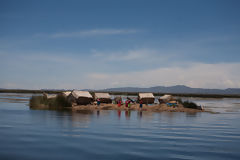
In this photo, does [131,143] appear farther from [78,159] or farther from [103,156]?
[78,159]

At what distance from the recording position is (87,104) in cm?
4528

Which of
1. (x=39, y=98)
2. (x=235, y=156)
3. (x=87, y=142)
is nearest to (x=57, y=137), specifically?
(x=87, y=142)

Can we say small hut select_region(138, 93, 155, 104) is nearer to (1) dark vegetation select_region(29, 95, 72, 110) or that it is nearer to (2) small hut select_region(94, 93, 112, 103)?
(2) small hut select_region(94, 93, 112, 103)

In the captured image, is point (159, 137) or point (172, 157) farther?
point (159, 137)

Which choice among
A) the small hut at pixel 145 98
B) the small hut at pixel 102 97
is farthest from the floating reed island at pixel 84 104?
the small hut at pixel 145 98

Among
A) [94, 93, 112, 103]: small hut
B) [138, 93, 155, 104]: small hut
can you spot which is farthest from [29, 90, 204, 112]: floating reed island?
[138, 93, 155, 104]: small hut

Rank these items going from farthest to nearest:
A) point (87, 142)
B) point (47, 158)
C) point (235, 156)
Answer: point (87, 142) < point (235, 156) < point (47, 158)

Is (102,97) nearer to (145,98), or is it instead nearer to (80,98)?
(80,98)

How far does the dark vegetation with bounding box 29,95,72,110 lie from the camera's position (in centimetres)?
3895

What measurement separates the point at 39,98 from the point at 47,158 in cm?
3283

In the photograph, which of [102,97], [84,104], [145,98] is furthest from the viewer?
[145,98]

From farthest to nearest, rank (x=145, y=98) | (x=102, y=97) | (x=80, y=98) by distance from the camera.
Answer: (x=145, y=98), (x=102, y=97), (x=80, y=98)

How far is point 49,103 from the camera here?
129 feet

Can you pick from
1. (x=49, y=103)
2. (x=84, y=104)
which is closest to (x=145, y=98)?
(x=84, y=104)
